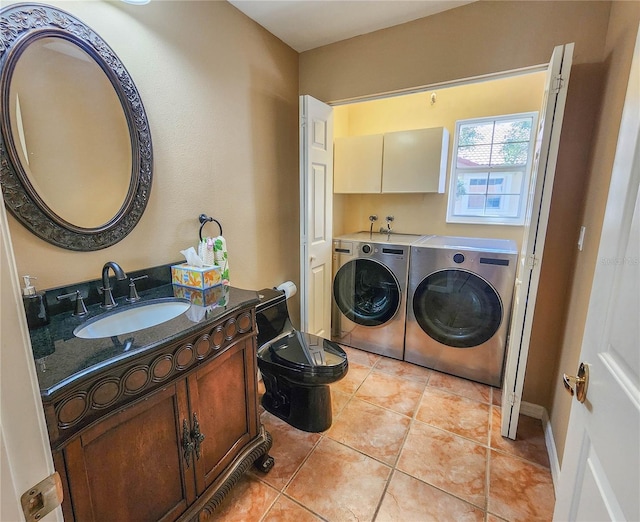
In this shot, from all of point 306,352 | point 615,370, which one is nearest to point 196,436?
point 306,352

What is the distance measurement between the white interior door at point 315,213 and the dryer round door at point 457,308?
0.78 m

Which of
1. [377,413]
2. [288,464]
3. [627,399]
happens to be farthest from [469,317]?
[627,399]

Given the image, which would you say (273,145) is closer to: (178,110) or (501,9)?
(178,110)

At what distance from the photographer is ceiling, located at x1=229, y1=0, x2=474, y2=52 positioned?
5.93ft

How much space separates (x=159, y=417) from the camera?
1.04 m

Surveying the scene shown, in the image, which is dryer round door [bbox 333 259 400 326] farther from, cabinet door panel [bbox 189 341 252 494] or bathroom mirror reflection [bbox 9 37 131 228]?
bathroom mirror reflection [bbox 9 37 131 228]

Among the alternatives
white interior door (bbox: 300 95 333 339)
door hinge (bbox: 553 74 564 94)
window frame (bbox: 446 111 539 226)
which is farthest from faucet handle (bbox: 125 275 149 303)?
window frame (bbox: 446 111 539 226)

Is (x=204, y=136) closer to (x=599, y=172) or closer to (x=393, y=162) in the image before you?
(x=393, y=162)

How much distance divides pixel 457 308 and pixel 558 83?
1.48 metres

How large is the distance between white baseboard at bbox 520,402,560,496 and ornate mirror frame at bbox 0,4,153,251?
2.28 metres

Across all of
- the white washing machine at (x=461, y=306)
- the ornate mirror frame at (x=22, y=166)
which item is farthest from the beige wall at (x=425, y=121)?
the ornate mirror frame at (x=22, y=166)

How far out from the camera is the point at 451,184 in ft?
9.43

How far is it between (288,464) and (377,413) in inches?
26.2

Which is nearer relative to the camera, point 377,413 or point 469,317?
point 377,413
